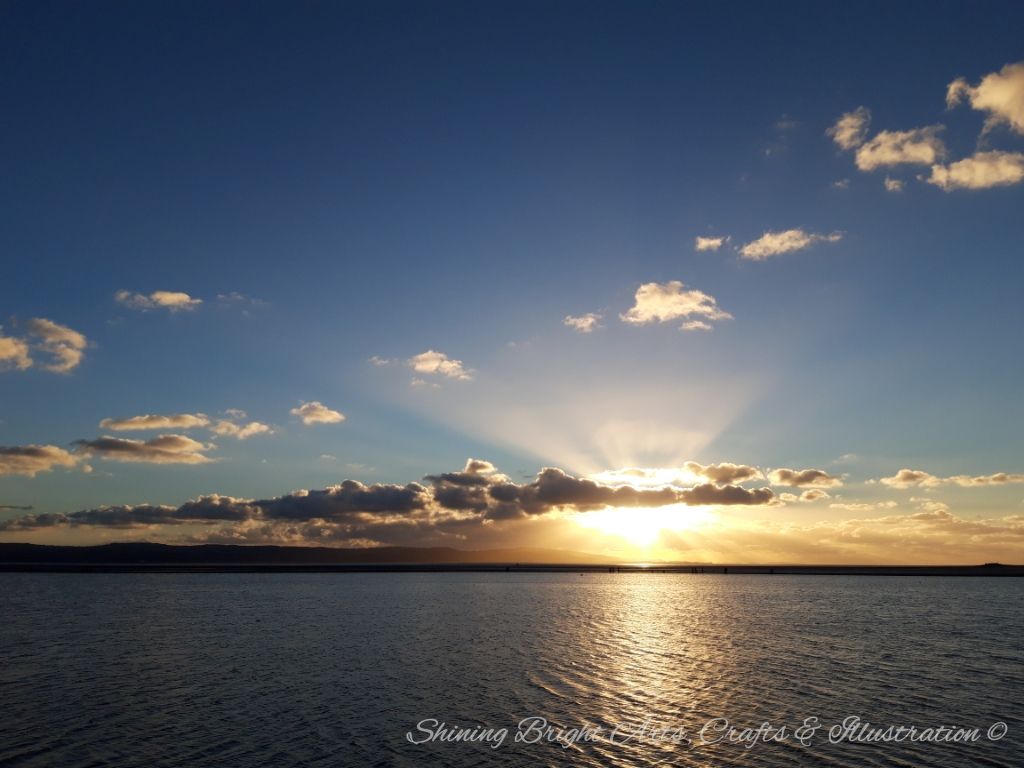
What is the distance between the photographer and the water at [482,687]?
1371 inches

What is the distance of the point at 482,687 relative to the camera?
50.0m

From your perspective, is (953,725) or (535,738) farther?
(953,725)

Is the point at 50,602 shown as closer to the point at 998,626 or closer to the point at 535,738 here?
the point at 535,738

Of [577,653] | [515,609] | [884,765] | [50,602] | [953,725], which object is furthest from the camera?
[50,602]

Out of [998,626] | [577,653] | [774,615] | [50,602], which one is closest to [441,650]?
[577,653]

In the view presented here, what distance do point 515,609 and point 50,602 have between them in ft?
304

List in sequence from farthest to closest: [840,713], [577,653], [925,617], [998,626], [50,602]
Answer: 1. [50,602]
2. [925,617]
3. [998,626]
4. [577,653]
5. [840,713]

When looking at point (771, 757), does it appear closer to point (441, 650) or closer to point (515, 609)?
point (441, 650)

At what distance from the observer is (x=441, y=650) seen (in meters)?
68.0

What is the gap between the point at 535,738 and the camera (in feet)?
122

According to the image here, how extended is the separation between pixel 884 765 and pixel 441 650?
44411 mm

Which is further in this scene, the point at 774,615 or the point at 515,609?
the point at 515,609

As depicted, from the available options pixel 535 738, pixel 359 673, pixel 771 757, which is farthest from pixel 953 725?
pixel 359 673

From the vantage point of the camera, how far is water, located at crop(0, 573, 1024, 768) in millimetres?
34812
